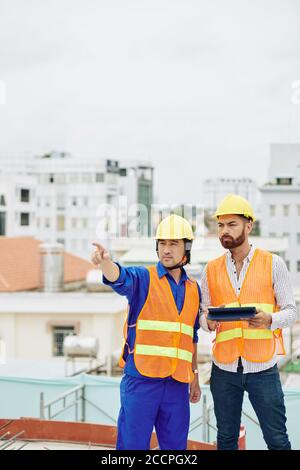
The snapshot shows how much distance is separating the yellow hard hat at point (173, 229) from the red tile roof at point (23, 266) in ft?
27.7

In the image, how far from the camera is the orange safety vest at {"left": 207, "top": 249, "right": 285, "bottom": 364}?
6.99 feet

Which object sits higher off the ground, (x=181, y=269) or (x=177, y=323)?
(x=181, y=269)

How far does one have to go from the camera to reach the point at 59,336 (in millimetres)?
9180

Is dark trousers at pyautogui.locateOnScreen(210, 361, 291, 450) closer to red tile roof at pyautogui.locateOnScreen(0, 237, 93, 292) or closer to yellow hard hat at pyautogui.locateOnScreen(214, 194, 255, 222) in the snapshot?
yellow hard hat at pyautogui.locateOnScreen(214, 194, 255, 222)

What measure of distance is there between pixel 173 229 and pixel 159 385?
0.48m

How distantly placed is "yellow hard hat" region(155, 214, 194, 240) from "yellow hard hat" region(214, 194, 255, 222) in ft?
0.38

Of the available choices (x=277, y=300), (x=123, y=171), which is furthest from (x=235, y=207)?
(x=123, y=171)

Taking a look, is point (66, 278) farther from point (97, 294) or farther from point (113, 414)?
point (113, 414)

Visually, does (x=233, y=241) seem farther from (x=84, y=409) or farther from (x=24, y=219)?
(x=24, y=219)

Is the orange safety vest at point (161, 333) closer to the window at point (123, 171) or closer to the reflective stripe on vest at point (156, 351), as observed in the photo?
the reflective stripe on vest at point (156, 351)

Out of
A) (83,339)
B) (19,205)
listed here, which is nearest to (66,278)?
(83,339)

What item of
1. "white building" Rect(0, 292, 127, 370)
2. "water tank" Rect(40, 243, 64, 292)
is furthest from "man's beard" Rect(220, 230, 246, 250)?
"water tank" Rect(40, 243, 64, 292)

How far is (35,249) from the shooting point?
12.9 m
